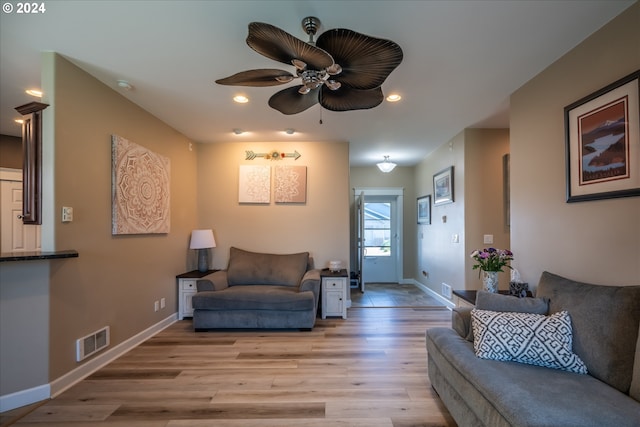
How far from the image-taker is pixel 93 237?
8.39ft

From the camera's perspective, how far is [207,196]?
450 cm

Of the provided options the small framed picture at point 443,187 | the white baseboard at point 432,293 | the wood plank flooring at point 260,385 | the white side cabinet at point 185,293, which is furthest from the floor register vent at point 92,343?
the small framed picture at point 443,187

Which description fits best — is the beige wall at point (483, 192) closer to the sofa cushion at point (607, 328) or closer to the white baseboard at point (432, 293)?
the white baseboard at point (432, 293)

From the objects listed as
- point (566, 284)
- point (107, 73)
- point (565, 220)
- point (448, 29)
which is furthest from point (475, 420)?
point (107, 73)

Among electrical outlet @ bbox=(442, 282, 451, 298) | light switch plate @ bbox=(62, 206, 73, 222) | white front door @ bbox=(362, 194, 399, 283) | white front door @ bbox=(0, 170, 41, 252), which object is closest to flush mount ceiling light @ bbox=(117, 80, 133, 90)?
light switch plate @ bbox=(62, 206, 73, 222)

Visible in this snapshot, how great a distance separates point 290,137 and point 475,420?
377cm

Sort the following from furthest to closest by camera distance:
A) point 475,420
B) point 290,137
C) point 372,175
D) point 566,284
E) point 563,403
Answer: point 372,175, point 290,137, point 566,284, point 475,420, point 563,403

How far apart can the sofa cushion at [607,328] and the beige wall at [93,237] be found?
3.52m

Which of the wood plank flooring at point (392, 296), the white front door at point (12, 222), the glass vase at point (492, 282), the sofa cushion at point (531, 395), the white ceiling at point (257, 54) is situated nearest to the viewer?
the sofa cushion at point (531, 395)

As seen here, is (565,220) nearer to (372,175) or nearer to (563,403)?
(563,403)

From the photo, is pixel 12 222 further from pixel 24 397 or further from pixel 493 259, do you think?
pixel 493 259

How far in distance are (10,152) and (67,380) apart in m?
3.71

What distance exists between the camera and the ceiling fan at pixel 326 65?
147 centimetres

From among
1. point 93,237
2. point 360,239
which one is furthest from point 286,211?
point 93,237
